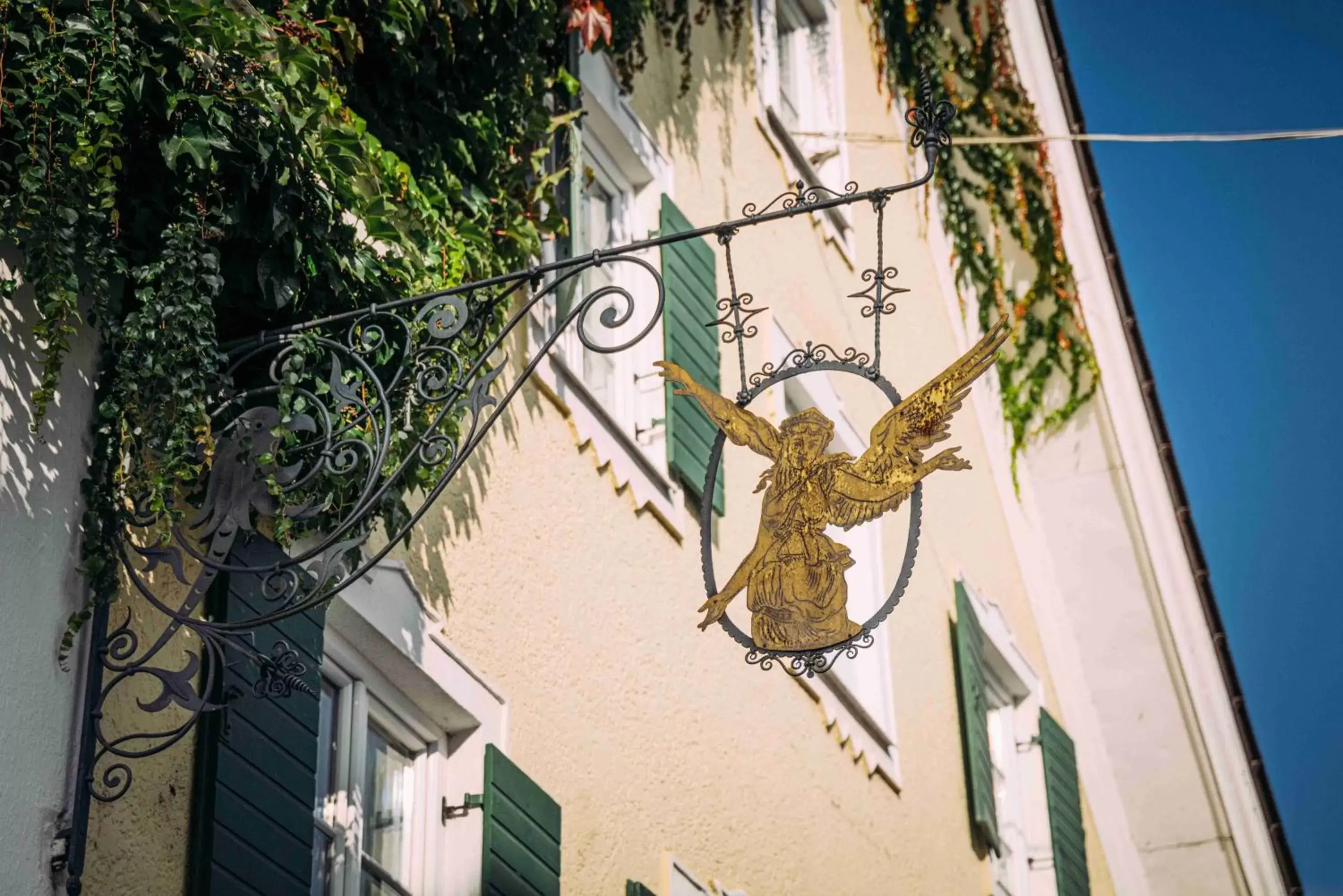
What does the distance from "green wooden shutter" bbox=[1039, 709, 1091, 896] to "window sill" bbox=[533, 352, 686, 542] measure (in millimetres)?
3642

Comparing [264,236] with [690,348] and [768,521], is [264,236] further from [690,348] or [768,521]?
[690,348]

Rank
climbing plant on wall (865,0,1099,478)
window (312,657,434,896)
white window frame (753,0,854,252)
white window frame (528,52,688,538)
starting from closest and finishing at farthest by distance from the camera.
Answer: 1. window (312,657,434,896)
2. white window frame (528,52,688,538)
3. white window frame (753,0,854,252)
4. climbing plant on wall (865,0,1099,478)

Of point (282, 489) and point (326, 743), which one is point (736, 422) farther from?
point (326, 743)

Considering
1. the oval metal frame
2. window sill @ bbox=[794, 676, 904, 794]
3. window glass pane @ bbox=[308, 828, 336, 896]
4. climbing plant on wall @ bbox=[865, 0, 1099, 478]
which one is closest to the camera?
the oval metal frame

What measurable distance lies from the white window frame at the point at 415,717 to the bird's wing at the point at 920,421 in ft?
4.98

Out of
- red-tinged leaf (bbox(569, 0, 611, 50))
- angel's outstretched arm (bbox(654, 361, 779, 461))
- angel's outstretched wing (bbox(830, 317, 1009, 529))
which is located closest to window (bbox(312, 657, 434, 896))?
angel's outstretched arm (bbox(654, 361, 779, 461))

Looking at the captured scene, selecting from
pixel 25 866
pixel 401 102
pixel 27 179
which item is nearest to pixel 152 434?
pixel 27 179

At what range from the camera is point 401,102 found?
670cm

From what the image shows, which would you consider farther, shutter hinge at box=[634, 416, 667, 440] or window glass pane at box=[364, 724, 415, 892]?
shutter hinge at box=[634, 416, 667, 440]

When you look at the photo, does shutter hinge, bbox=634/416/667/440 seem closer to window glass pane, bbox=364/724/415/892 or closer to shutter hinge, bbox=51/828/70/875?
window glass pane, bbox=364/724/415/892

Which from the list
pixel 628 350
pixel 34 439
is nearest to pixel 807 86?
pixel 628 350

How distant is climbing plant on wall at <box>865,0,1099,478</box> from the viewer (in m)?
12.5

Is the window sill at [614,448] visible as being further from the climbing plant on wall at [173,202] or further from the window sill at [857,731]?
the climbing plant on wall at [173,202]

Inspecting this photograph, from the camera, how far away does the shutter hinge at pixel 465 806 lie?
6.31 m
